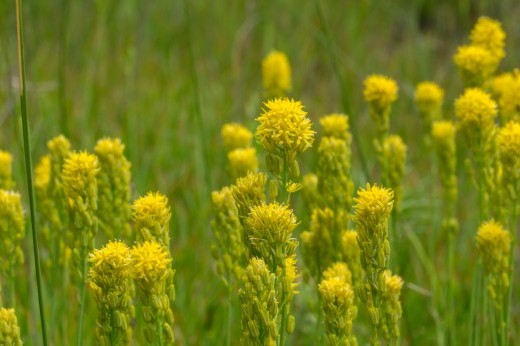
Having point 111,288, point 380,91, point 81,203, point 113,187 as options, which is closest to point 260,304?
point 111,288

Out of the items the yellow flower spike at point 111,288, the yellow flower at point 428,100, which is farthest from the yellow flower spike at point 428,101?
the yellow flower spike at point 111,288

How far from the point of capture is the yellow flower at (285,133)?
161 centimetres

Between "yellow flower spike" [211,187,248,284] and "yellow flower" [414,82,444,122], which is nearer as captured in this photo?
"yellow flower spike" [211,187,248,284]

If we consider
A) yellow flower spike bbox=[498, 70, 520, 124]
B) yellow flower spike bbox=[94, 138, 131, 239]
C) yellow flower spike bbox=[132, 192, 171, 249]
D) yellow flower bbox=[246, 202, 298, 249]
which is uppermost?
yellow flower spike bbox=[498, 70, 520, 124]

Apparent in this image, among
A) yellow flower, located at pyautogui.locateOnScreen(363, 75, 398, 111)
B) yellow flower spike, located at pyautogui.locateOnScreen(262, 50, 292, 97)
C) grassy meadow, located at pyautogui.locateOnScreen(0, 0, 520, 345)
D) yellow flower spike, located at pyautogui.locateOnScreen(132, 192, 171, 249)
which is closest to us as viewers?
yellow flower spike, located at pyautogui.locateOnScreen(132, 192, 171, 249)

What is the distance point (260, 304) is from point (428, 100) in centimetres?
155

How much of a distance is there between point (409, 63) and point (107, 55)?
7.59ft

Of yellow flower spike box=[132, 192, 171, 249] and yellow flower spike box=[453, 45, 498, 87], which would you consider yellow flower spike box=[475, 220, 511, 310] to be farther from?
yellow flower spike box=[132, 192, 171, 249]

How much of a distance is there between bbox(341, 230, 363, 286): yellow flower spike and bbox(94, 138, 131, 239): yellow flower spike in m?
0.55

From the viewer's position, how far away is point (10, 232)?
82.7 inches

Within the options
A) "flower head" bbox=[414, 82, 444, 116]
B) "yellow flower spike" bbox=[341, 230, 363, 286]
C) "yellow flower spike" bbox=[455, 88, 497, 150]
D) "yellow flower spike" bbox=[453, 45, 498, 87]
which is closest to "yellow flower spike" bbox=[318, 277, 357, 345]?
"yellow flower spike" bbox=[341, 230, 363, 286]

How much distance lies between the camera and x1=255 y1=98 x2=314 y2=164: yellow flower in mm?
1612

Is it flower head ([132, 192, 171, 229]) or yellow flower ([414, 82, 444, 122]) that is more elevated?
yellow flower ([414, 82, 444, 122])

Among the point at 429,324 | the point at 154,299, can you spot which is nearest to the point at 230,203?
the point at 154,299
